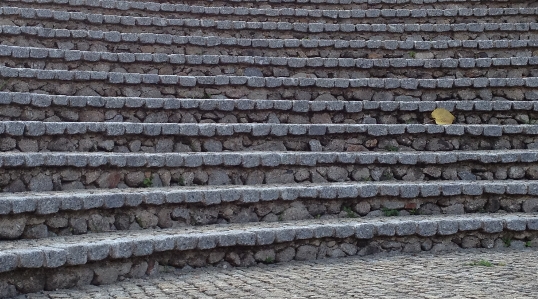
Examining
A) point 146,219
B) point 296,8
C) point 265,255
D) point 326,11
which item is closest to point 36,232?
point 146,219

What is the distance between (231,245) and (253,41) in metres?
4.50

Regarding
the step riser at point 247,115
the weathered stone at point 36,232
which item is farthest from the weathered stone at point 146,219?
the step riser at point 247,115

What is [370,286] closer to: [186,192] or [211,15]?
[186,192]

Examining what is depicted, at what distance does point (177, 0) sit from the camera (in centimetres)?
1098

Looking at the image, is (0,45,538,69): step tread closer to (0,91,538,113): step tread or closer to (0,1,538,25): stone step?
(0,91,538,113): step tread

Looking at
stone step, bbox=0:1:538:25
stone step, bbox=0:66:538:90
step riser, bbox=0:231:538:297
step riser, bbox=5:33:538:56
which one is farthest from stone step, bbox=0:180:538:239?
stone step, bbox=0:1:538:25

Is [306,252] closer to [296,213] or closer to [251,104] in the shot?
[296,213]

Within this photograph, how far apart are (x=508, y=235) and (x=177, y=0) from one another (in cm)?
658

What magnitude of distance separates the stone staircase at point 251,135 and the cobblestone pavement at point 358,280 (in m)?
0.19

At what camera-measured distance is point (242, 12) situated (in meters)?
10.7

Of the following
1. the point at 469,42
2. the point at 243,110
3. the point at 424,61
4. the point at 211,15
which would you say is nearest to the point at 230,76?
the point at 243,110

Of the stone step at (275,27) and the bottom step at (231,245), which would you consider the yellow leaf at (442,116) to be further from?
the stone step at (275,27)

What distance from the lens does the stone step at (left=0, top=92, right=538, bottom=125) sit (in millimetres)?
7344

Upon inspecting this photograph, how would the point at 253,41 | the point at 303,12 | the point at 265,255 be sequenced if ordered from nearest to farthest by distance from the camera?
the point at 265,255 → the point at 253,41 → the point at 303,12
